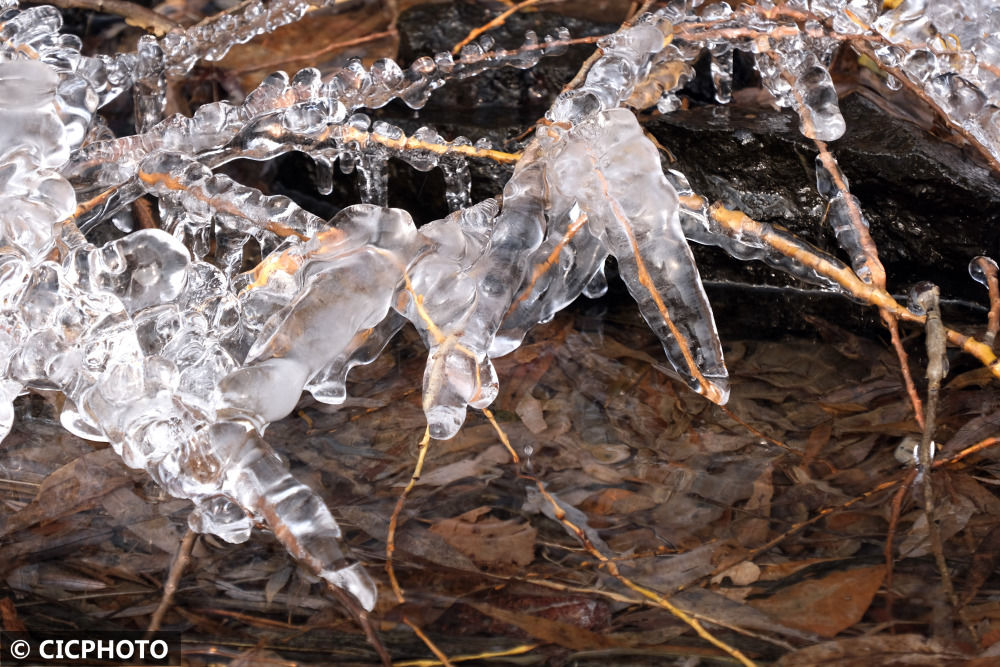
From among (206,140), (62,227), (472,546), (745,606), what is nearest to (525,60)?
(206,140)

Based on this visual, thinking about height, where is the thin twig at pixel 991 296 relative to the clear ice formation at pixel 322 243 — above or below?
below

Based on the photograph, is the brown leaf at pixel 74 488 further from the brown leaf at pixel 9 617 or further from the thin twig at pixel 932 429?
the thin twig at pixel 932 429

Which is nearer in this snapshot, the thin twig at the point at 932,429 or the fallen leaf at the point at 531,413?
the thin twig at the point at 932,429

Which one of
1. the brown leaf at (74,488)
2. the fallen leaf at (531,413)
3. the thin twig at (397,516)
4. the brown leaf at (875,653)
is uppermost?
the brown leaf at (875,653)

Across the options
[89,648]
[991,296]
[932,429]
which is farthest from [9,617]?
[991,296]

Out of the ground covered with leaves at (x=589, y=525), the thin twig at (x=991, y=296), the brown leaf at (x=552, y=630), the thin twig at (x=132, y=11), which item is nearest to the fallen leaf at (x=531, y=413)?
the ground covered with leaves at (x=589, y=525)

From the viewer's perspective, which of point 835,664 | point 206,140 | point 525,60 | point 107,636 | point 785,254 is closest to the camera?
point 835,664

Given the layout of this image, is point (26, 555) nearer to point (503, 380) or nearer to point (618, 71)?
point (503, 380)
